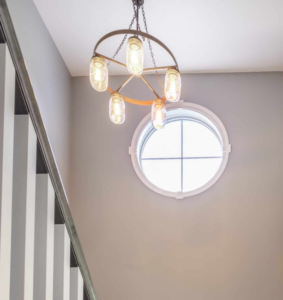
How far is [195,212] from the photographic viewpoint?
3881 millimetres

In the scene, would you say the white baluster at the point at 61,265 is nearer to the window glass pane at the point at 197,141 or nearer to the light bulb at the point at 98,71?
the light bulb at the point at 98,71

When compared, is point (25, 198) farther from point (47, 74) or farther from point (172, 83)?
Answer: point (47, 74)

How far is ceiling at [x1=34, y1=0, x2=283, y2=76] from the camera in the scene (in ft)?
10.1

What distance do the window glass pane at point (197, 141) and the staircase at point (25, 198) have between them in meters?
3.65

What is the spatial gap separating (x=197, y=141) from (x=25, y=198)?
12.9 ft

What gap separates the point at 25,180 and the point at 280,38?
3221 mm

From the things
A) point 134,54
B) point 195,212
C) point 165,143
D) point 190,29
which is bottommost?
point 195,212

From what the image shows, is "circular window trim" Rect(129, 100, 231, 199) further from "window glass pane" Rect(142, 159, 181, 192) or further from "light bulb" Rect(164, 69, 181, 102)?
"light bulb" Rect(164, 69, 181, 102)

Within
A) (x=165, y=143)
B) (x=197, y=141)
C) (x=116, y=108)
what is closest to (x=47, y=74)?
(x=116, y=108)

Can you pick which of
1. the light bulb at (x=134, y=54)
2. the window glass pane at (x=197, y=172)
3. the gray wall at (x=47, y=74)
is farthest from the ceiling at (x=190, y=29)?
the window glass pane at (x=197, y=172)

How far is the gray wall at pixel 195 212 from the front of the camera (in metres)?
3.77

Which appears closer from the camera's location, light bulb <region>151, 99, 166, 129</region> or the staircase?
the staircase

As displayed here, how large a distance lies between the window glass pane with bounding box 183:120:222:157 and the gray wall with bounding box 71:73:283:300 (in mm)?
575

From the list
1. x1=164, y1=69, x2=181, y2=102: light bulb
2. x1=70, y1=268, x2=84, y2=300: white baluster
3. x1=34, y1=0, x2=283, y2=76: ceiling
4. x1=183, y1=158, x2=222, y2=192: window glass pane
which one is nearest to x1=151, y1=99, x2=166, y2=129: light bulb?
x1=164, y1=69, x2=181, y2=102: light bulb
